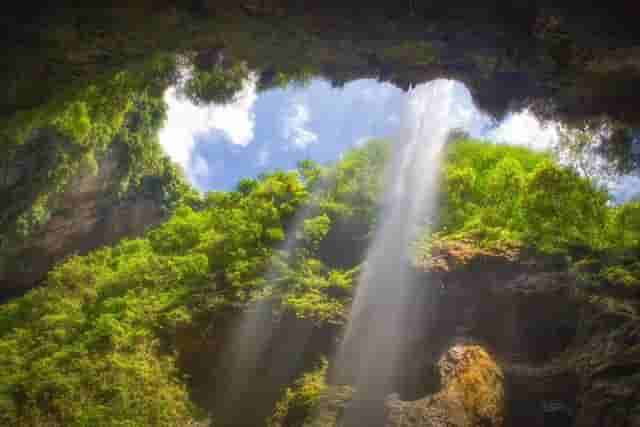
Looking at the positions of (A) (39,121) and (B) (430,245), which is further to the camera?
(B) (430,245)

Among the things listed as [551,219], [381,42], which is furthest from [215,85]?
[551,219]

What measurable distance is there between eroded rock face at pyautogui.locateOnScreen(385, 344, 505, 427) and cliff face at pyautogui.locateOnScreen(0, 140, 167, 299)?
17.2 metres

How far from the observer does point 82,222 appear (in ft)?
71.5

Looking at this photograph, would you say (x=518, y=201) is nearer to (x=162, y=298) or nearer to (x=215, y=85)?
(x=215, y=85)

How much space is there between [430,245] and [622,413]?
290 inches

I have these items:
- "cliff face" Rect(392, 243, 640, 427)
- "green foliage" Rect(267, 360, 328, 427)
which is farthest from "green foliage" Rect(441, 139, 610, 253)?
"green foliage" Rect(267, 360, 328, 427)

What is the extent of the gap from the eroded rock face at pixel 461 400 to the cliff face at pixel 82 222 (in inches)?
679

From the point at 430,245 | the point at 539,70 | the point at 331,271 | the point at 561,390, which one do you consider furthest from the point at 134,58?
the point at 561,390

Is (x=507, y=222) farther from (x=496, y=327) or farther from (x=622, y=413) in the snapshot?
(x=622, y=413)

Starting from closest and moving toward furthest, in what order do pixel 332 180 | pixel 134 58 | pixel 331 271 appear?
pixel 134 58
pixel 331 271
pixel 332 180

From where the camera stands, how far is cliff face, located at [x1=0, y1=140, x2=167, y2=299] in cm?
1911

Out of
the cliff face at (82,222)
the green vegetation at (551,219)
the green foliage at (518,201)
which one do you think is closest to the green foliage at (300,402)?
the green vegetation at (551,219)

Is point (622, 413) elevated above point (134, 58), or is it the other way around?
point (134, 58)

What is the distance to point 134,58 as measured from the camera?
8570 millimetres
